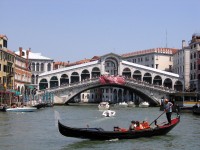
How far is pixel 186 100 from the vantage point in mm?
33062

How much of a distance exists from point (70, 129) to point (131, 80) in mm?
29767

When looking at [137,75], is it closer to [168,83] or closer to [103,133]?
[168,83]

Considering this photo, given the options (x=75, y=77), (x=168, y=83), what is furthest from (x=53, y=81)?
(x=168, y=83)

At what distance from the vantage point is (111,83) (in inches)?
1649

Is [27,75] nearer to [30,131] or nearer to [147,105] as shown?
[147,105]

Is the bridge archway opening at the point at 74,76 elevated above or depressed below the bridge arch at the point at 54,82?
above

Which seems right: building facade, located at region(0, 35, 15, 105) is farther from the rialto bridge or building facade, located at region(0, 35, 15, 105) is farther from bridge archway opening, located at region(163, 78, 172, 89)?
bridge archway opening, located at region(163, 78, 172, 89)

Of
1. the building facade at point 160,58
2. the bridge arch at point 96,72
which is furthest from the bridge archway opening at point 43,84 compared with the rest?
the building facade at point 160,58

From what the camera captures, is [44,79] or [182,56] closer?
[44,79]

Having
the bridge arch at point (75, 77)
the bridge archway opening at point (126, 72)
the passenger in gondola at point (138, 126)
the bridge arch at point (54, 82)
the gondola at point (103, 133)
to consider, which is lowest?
the gondola at point (103, 133)

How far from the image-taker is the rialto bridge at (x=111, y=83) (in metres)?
41.6

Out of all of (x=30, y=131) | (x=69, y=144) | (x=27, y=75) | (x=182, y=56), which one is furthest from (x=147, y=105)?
(x=69, y=144)

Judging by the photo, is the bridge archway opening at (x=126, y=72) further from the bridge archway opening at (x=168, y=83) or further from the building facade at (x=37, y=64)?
the building facade at (x=37, y=64)

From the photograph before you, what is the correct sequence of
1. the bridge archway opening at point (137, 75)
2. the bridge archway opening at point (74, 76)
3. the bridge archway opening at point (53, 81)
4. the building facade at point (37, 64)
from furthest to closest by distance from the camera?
1. the building facade at point (37, 64)
2. the bridge archway opening at point (137, 75)
3. the bridge archway opening at point (74, 76)
4. the bridge archway opening at point (53, 81)
